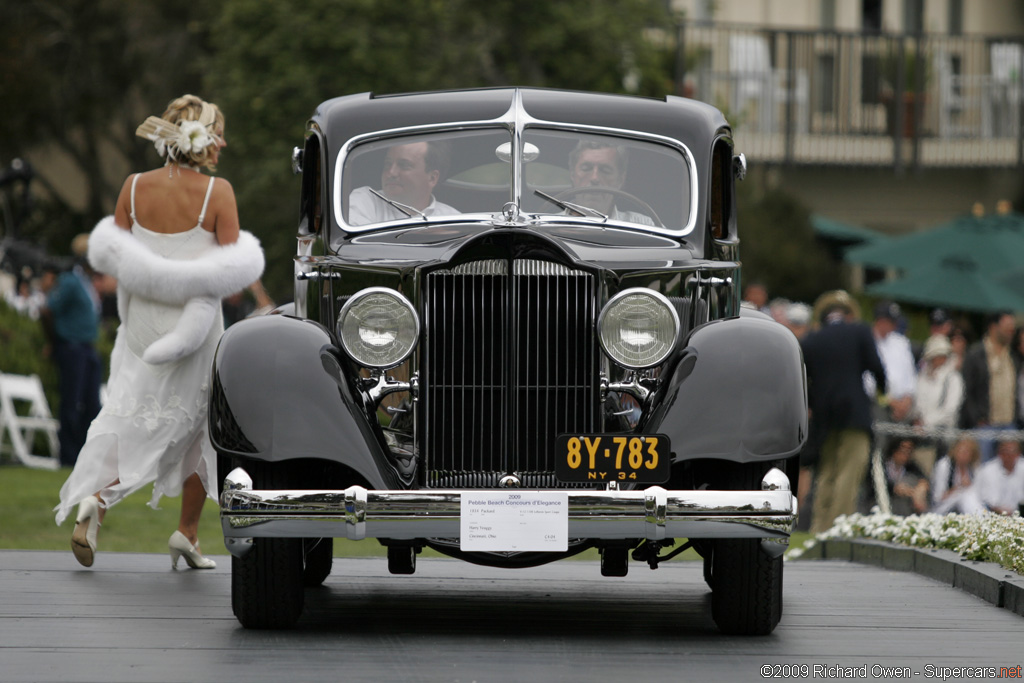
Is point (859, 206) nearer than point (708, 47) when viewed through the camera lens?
No

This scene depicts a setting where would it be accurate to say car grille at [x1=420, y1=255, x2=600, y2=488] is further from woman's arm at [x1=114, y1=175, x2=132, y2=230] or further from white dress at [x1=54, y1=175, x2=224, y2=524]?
woman's arm at [x1=114, y1=175, x2=132, y2=230]

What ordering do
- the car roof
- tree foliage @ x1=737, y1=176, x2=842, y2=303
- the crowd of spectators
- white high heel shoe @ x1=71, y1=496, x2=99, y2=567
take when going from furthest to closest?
tree foliage @ x1=737, y1=176, x2=842, y2=303 < the crowd of spectators < white high heel shoe @ x1=71, y1=496, x2=99, y2=567 < the car roof

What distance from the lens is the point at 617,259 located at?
20.6 feet

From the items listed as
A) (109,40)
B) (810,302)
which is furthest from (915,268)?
Answer: (109,40)

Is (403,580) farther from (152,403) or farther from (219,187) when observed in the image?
(219,187)

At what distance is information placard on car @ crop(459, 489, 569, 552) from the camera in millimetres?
5453

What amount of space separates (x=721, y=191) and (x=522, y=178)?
3.44ft

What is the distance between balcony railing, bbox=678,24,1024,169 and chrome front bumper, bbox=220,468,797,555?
83.9ft

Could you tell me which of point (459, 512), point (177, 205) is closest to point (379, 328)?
point (459, 512)

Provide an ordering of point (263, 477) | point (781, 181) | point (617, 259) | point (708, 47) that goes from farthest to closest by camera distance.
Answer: point (781, 181)
point (708, 47)
point (617, 259)
point (263, 477)

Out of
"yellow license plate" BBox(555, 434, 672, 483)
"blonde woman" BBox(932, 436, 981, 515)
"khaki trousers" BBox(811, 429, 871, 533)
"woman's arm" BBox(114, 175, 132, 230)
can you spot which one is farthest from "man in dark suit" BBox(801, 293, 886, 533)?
"yellow license plate" BBox(555, 434, 672, 483)

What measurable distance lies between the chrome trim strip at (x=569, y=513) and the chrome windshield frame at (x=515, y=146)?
164cm

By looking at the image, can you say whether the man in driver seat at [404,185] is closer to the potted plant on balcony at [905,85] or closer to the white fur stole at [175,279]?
the white fur stole at [175,279]

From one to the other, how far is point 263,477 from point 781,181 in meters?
29.2
